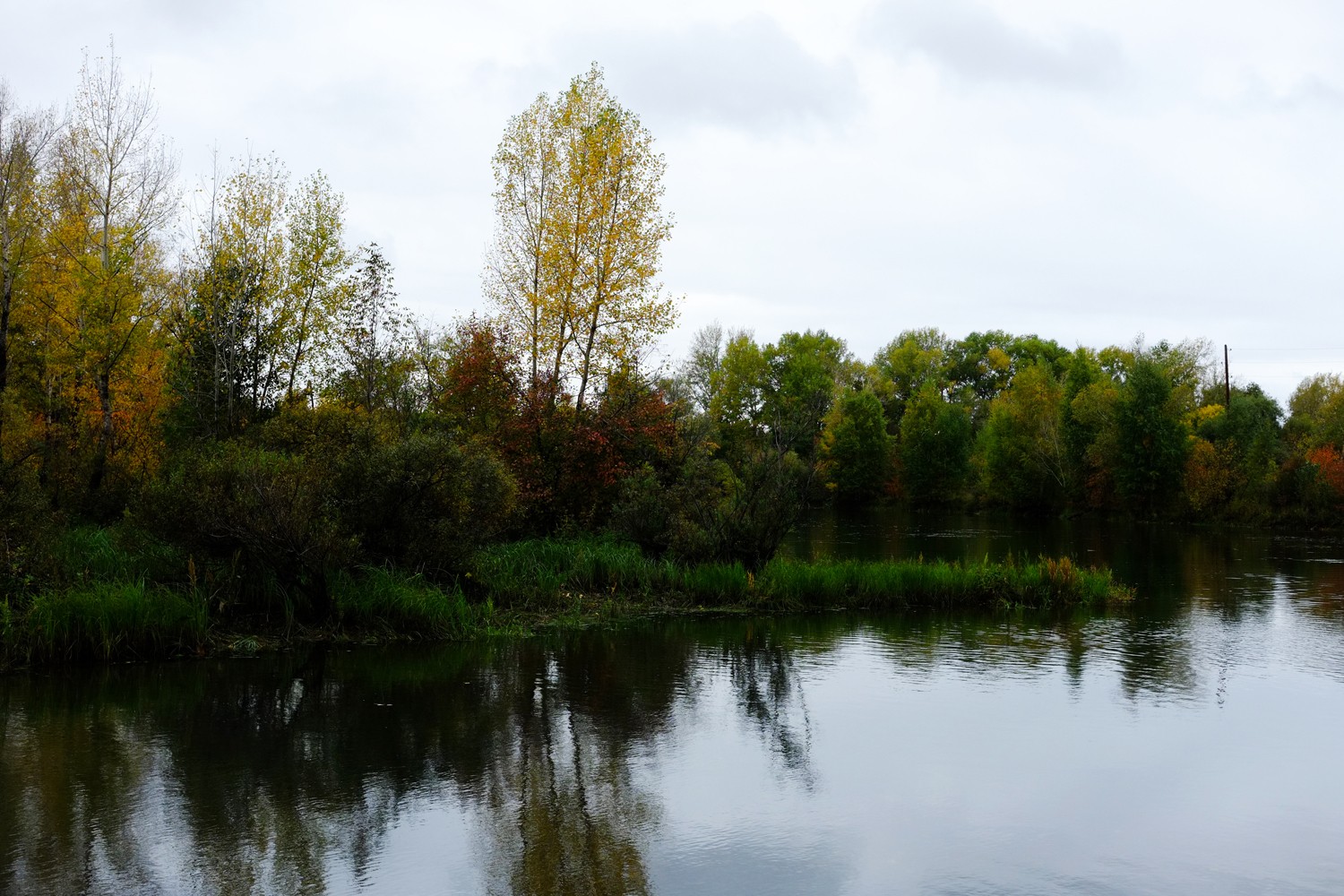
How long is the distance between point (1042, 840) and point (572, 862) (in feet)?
10.1

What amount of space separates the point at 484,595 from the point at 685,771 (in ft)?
27.6

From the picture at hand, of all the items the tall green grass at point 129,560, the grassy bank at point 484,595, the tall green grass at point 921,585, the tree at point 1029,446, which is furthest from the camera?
the tree at point 1029,446

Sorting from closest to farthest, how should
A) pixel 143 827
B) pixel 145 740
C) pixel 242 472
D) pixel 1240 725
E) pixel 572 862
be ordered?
pixel 572 862
pixel 143 827
pixel 145 740
pixel 1240 725
pixel 242 472

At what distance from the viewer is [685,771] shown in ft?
26.0

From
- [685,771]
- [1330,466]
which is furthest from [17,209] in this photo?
[1330,466]

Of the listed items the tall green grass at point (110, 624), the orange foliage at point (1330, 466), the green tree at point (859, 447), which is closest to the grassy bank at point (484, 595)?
the tall green grass at point (110, 624)

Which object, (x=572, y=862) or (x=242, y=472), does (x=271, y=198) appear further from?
(x=572, y=862)

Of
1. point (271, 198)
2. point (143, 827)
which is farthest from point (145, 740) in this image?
point (271, 198)

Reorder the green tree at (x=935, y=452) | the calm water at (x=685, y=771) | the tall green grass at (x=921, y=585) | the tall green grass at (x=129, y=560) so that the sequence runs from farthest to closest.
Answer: the green tree at (x=935, y=452) < the tall green grass at (x=921, y=585) < the tall green grass at (x=129, y=560) < the calm water at (x=685, y=771)

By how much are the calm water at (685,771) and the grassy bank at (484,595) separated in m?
0.67

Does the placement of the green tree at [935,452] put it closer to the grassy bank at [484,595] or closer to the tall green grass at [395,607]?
the grassy bank at [484,595]

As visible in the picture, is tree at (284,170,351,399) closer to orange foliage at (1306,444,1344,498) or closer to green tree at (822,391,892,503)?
orange foliage at (1306,444,1344,498)

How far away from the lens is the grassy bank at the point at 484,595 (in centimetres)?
1181

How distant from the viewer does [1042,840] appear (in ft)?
21.3
